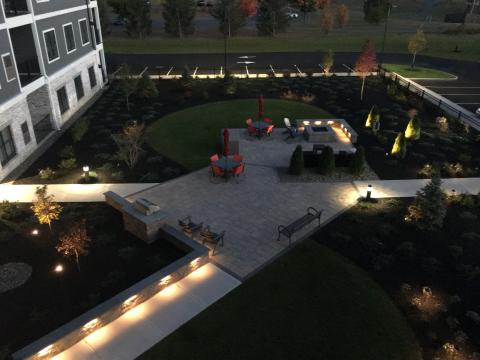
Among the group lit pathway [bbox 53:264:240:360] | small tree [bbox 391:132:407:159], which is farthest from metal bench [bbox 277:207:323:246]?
small tree [bbox 391:132:407:159]

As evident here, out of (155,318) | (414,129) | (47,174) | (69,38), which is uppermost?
(69,38)

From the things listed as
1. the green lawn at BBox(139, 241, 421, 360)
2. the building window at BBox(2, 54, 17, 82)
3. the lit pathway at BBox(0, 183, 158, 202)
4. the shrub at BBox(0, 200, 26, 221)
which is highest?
the building window at BBox(2, 54, 17, 82)

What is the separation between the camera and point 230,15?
6531 cm

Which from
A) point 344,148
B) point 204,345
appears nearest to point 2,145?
point 204,345

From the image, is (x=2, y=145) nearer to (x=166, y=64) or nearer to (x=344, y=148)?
(x=344, y=148)

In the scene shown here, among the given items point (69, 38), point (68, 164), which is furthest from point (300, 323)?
point (69, 38)

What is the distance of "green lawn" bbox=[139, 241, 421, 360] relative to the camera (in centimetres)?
1081

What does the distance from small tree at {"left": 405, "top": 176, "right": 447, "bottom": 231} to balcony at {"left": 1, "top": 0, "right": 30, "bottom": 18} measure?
2348cm

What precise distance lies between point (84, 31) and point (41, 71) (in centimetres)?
1050

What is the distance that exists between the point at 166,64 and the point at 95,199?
32.6 m

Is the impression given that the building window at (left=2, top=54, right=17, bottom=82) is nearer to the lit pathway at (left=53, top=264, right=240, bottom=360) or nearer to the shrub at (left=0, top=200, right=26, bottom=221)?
the shrub at (left=0, top=200, right=26, bottom=221)

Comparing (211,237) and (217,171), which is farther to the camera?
(217,171)

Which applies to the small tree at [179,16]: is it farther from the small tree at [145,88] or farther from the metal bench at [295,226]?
the metal bench at [295,226]

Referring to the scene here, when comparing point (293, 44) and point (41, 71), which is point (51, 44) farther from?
point (293, 44)
